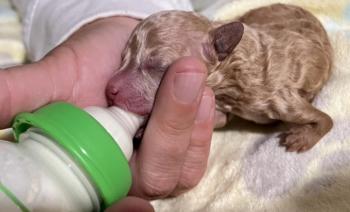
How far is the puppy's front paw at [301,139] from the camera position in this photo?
1.53 meters

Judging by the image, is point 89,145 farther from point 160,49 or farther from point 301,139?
point 301,139

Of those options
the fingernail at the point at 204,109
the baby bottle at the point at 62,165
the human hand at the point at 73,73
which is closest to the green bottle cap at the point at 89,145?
the baby bottle at the point at 62,165

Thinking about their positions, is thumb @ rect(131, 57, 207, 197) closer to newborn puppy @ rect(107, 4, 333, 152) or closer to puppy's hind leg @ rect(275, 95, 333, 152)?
newborn puppy @ rect(107, 4, 333, 152)

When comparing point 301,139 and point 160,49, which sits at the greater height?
point 160,49

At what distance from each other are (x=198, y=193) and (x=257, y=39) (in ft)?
1.39

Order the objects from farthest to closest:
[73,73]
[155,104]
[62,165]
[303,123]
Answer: [303,123]
[73,73]
[155,104]
[62,165]

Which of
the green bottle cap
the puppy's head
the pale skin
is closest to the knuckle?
the pale skin

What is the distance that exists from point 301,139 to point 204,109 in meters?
0.28

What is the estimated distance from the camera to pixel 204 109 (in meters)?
1.43

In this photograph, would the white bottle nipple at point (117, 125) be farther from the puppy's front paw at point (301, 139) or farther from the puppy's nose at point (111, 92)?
the puppy's front paw at point (301, 139)

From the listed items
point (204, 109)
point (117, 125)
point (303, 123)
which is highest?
point (117, 125)

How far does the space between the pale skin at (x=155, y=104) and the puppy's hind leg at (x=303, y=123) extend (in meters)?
0.22

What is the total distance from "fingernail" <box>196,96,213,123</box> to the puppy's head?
0.10 m

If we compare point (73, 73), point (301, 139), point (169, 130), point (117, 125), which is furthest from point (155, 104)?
point (301, 139)
